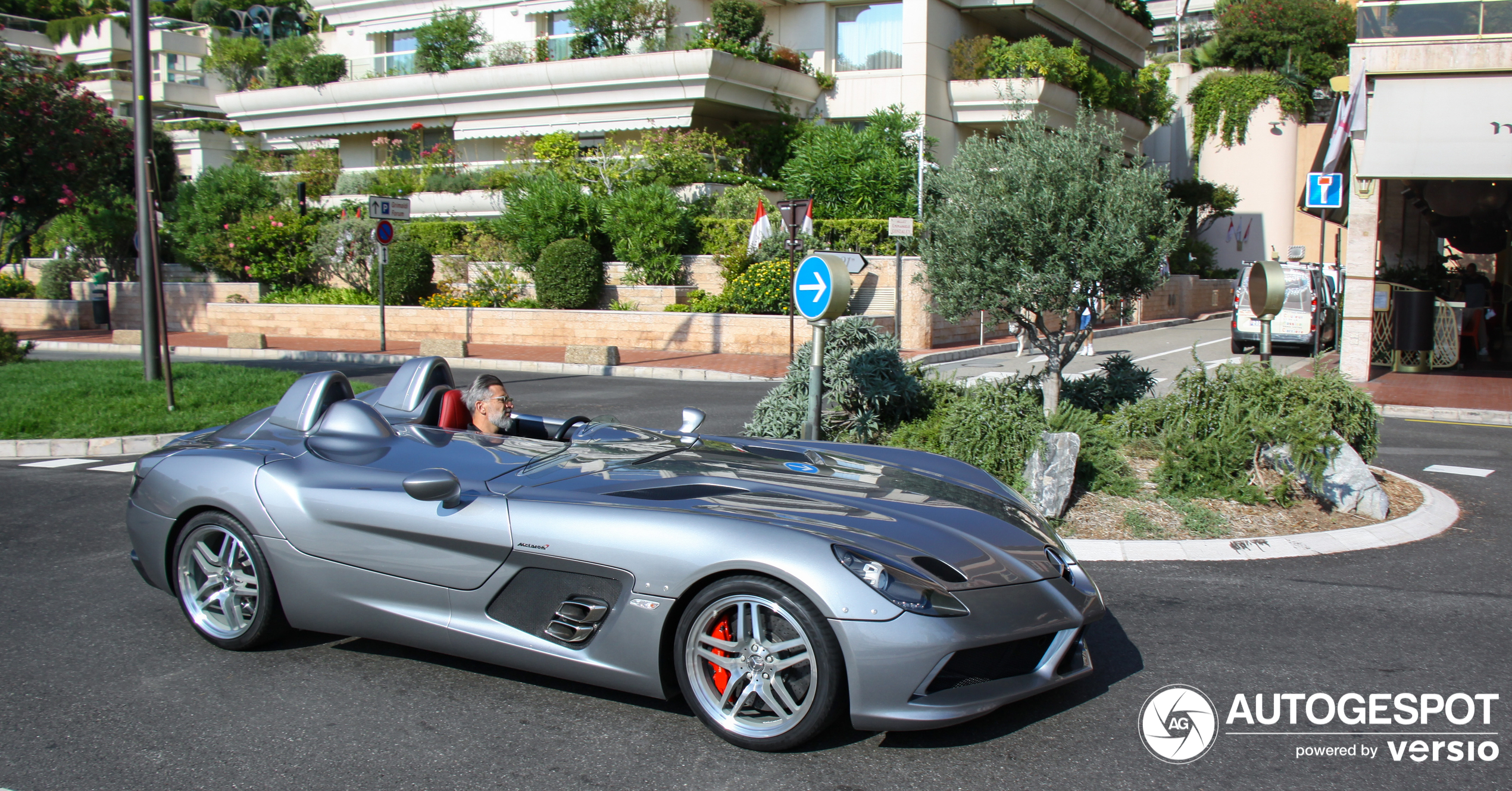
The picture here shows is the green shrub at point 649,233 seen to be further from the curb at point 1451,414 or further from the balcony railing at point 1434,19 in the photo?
the curb at point 1451,414

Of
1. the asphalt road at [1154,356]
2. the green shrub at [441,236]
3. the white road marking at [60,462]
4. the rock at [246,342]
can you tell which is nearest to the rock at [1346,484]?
the asphalt road at [1154,356]

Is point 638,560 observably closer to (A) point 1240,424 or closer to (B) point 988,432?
(B) point 988,432

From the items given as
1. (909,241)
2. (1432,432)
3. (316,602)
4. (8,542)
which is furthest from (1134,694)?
(909,241)

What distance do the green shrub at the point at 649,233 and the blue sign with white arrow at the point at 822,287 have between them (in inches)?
692

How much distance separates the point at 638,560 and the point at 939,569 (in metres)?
1.01

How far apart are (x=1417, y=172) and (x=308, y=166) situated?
31.2 metres

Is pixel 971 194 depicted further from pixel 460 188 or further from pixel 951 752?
pixel 460 188

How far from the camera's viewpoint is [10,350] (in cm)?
1622

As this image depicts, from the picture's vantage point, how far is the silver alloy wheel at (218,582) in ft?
14.7

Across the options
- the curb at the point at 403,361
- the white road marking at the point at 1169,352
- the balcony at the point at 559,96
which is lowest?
the curb at the point at 403,361

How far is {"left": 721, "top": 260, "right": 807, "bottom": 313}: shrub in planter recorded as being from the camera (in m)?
22.2

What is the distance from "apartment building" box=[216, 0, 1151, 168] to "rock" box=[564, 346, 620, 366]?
1144 cm

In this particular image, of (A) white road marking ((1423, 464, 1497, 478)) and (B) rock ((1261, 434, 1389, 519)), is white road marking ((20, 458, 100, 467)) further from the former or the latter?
(A) white road marking ((1423, 464, 1497, 478))

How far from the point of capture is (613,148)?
1137 inches
